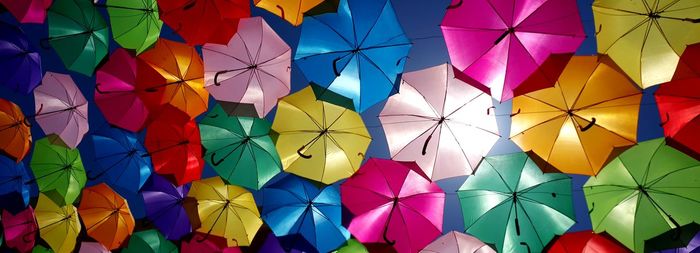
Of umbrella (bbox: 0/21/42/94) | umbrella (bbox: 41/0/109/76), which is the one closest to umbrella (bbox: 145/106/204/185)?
umbrella (bbox: 41/0/109/76)

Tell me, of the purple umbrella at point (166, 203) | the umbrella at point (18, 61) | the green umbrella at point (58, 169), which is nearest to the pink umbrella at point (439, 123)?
the purple umbrella at point (166, 203)

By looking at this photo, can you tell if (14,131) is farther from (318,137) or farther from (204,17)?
(318,137)

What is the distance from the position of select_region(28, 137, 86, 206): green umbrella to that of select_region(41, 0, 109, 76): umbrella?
1828mm

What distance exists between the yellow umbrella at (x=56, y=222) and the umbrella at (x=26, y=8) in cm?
340

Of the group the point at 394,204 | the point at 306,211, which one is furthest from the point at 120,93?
the point at 394,204

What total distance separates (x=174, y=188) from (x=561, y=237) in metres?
6.01

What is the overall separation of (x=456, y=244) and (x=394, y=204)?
1191 mm

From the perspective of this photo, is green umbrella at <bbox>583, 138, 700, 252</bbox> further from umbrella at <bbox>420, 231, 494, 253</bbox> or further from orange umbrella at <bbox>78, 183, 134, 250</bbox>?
orange umbrella at <bbox>78, 183, 134, 250</bbox>

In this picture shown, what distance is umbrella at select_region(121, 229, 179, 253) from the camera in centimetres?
714

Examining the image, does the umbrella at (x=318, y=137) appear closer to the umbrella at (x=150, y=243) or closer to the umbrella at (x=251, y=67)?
the umbrella at (x=251, y=67)

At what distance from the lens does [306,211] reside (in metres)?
6.41

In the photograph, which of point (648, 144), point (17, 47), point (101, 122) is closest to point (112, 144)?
point (101, 122)

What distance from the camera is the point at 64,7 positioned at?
5.73 metres

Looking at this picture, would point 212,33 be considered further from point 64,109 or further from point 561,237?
point 561,237
